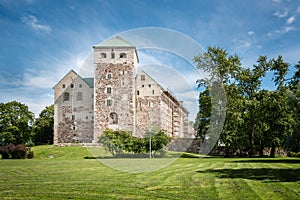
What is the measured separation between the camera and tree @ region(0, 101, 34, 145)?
53334 mm

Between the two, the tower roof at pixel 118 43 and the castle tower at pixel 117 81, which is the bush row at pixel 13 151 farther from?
the tower roof at pixel 118 43

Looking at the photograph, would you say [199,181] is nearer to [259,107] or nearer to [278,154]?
[259,107]

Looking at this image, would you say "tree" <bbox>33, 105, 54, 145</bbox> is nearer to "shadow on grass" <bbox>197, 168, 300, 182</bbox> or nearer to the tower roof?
the tower roof

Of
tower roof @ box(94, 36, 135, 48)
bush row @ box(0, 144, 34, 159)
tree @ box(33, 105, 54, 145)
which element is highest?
tower roof @ box(94, 36, 135, 48)

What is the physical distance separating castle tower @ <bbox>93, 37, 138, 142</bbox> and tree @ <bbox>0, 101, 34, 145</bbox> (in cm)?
3559

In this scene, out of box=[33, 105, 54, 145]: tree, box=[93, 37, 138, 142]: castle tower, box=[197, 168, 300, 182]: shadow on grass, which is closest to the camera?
box=[197, 168, 300, 182]: shadow on grass

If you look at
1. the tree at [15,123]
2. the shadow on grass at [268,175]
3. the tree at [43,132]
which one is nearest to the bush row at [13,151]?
the tree at [15,123]

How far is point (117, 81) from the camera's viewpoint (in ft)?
63.5

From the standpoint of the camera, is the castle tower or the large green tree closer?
the castle tower

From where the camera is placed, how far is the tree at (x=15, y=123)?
175ft

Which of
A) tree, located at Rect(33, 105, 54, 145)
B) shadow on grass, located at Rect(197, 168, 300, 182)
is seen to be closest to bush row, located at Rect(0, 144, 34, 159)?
shadow on grass, located at Rect(197, 168, 300, 182)

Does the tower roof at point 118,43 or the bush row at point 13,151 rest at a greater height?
the tower roof at point 118,43

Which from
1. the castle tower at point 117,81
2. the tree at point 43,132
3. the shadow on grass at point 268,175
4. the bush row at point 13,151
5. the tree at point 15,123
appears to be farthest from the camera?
the tree at point 43,132

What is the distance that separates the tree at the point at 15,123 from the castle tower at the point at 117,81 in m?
35.6
